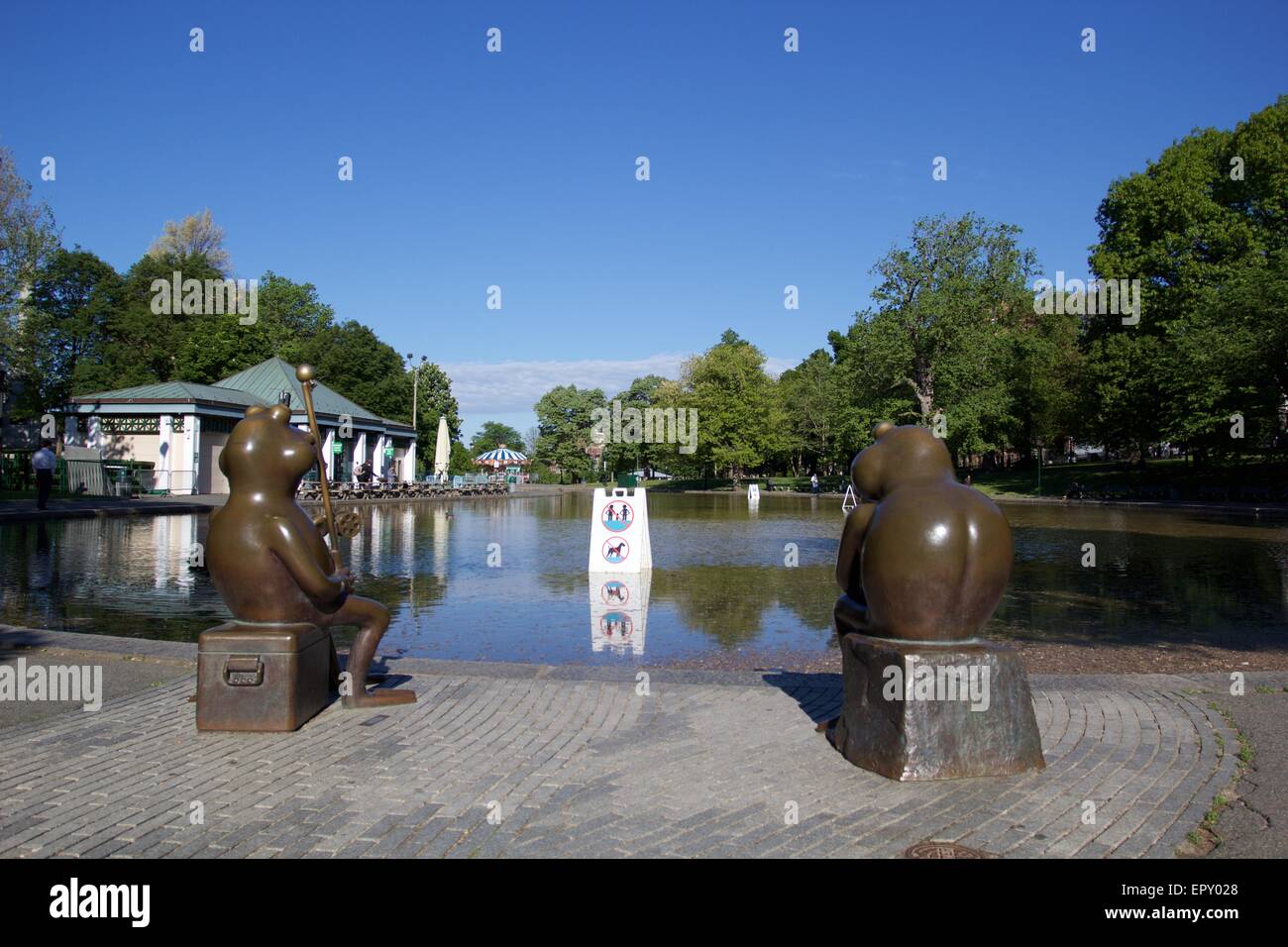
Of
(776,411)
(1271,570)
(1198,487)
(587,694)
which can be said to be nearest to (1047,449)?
(776,411)

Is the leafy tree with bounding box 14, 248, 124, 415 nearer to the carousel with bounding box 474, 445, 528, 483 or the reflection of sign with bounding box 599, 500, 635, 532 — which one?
the carousel with bounding box 474, 445, 528, 483

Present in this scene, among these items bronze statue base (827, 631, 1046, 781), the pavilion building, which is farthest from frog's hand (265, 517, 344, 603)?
the pavilion building

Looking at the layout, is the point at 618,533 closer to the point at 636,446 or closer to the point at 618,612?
the point at 618,612

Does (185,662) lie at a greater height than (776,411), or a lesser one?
lesser

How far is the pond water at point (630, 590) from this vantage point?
9.53 metres

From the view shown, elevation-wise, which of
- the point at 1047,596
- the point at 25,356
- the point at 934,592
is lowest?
the point at 1047,596

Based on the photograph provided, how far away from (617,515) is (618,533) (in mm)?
312

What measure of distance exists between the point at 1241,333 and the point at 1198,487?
9356 mm

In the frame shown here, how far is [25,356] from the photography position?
35500mm

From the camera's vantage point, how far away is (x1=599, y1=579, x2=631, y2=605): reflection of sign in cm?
1210

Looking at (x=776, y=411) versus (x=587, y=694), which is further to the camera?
(x=776, y=411)

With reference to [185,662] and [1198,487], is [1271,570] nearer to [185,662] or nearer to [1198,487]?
[185,662]

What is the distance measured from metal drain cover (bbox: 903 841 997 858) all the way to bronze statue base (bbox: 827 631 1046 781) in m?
0.85
